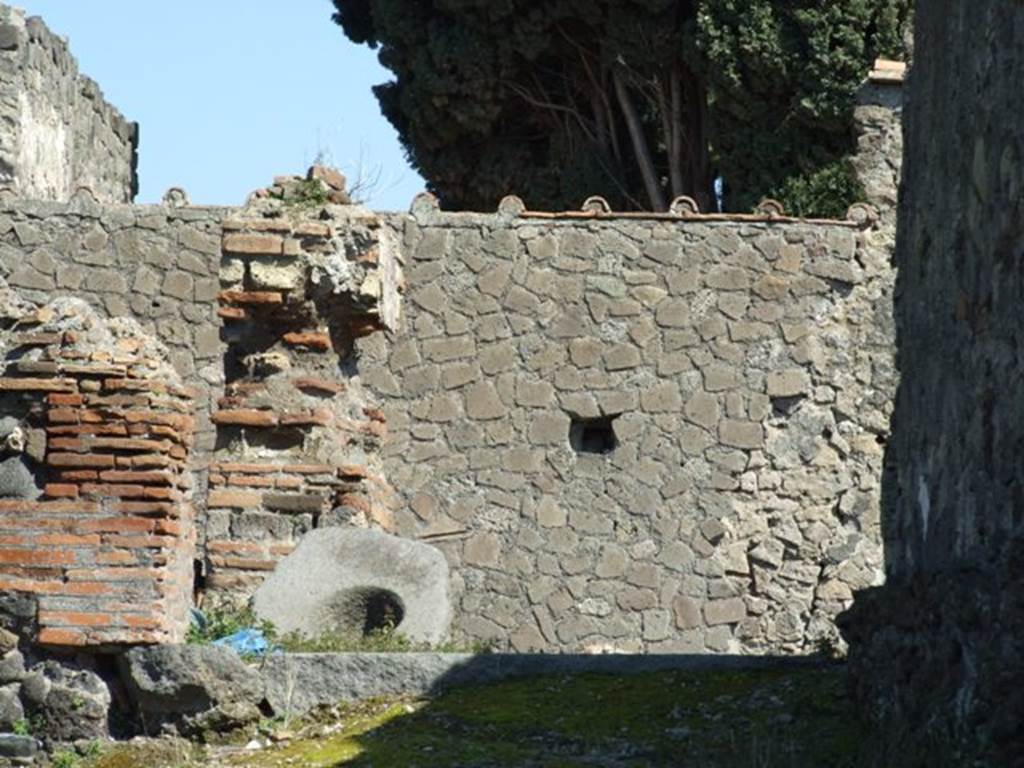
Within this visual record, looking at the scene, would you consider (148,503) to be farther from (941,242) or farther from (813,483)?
(813,483)

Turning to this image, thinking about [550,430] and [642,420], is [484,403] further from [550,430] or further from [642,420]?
[642,420]

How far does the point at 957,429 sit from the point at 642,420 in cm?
860

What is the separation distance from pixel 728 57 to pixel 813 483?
23.1ft

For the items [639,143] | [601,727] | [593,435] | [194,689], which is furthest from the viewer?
[639,143]

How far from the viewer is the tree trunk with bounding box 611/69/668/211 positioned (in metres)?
25.3

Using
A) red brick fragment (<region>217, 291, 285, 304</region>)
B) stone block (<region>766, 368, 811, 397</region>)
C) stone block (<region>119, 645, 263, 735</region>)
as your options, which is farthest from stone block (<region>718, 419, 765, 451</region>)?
stone block (<region>119, 645, 263, 735</region>)

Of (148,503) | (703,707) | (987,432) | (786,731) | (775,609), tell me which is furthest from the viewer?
(775,609)

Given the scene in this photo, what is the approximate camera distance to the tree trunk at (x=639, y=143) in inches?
995

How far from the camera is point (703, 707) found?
9.48 m

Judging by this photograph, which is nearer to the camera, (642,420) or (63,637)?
(63,637)

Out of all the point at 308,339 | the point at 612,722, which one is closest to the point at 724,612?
the point at 308,339

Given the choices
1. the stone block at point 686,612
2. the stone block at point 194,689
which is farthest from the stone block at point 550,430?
the stone block at point 194,689

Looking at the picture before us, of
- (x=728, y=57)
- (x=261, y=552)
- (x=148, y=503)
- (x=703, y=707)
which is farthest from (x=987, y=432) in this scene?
(x=728, y=57)

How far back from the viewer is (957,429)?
28.5 feet
